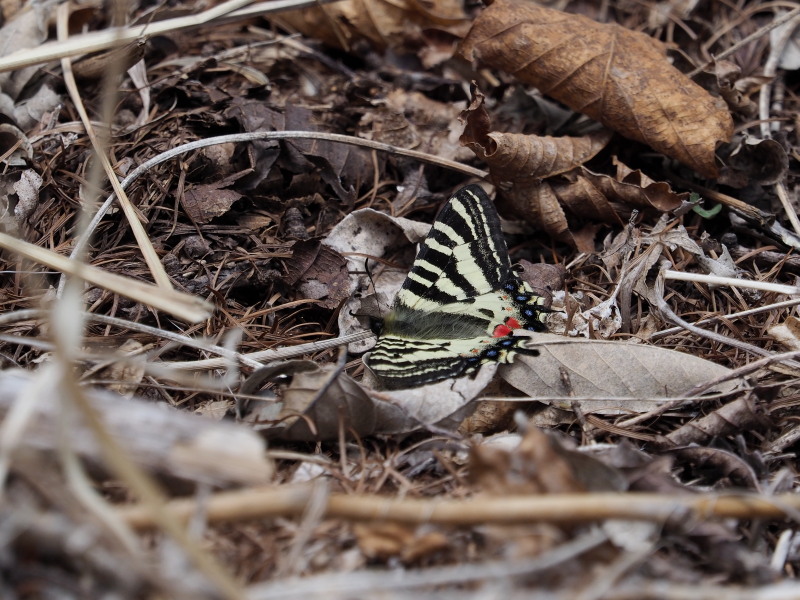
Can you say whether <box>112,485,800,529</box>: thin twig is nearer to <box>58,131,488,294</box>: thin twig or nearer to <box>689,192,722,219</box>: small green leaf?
<box>58,131,488,294</box>: thin twig

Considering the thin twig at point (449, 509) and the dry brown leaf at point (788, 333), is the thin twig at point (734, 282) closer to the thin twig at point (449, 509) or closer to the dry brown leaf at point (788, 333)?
the dry brown leaf at point (788, 333)

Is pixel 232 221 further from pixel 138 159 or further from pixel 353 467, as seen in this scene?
pixel 353 467

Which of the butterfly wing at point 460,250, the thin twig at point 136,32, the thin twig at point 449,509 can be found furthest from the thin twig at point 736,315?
the thin twig at point 136,32

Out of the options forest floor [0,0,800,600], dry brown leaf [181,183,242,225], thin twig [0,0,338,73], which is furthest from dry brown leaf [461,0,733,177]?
dry brown leaf [181,183,242,225]

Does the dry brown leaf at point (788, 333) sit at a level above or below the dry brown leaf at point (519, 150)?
below

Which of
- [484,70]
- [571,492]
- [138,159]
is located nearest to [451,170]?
[484,70]
